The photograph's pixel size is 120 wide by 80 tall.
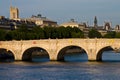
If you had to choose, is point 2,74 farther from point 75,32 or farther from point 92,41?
point 75,32

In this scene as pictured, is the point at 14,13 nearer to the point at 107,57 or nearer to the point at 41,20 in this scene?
the point at 41,20

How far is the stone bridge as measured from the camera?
6162cm

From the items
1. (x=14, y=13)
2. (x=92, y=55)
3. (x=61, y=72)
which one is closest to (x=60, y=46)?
(x=92, y=55)

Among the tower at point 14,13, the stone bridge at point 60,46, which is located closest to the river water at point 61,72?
the stone bridge at point 60,46

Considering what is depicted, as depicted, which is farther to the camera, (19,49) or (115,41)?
(19,49)

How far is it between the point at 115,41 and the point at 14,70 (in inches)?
594

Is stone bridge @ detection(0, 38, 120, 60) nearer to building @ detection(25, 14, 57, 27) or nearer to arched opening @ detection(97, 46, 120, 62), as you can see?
arched opening @ detection(97, 46, 120, 62)

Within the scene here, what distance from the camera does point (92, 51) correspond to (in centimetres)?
6247

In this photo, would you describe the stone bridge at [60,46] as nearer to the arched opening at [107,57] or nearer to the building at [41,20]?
the arched opening at [107,57]

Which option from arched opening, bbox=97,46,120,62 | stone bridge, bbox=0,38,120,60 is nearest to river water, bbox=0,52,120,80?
stone bridge, bbox=0,38,120,60

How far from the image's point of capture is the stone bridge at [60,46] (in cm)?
6162

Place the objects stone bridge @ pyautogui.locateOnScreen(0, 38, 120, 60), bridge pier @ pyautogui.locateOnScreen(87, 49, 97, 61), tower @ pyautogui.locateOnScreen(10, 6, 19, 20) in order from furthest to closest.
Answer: tower @ pyautogui.locateOnScreen(10, 6, 19, 20) < bridge pier @ pyautogui.locateOnScreen(87, 49, 97, 61) < stone bridge @ pyautogui.locateOnScreen(0, 38, 120, 60)

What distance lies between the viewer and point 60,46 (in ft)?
210

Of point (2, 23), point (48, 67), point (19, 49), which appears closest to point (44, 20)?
point (2, 23)
